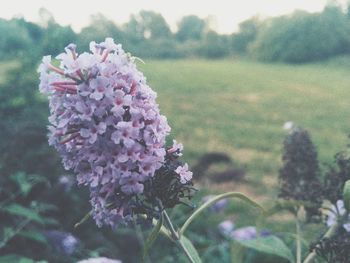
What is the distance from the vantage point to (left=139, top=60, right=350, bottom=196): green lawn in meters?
7.77

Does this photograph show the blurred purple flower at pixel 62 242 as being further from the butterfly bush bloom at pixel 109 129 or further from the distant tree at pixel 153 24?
the distant tree at pixel 153 24

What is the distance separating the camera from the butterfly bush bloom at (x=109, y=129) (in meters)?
1.20

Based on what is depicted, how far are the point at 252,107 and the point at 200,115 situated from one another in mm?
1567

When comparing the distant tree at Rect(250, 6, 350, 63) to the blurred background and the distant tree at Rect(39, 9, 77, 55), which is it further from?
the distant tree at Rect(39, 9, 77, 55)

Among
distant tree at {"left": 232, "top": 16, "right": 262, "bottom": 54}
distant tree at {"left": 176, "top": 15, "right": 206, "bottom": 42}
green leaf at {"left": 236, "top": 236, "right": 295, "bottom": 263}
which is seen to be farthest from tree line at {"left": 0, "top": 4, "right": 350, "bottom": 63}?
green leaf at {"left": 236, "top": 236, "right": 295, "bottom": 263}

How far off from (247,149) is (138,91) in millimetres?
6668

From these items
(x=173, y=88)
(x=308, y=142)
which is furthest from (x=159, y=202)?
(x=173, y=88)

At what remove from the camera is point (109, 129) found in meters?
1.21

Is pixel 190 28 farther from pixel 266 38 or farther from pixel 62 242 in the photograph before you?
pixel 62 242

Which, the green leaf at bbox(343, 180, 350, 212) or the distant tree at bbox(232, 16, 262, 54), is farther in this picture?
the distant tree at bbox(232, 16, 262, 54)

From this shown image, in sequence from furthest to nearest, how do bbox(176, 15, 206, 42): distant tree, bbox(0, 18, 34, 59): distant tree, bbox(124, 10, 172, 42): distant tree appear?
bbox(176, 15, 206, 42): distant tree, bbox(124, 10, 172, 42): distant tree, bbox(0, 18, 34, 59): distant tree

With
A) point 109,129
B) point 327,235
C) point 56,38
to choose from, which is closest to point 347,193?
point 327,235

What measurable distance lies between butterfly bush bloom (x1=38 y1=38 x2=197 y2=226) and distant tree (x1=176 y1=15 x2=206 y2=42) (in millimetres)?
29418

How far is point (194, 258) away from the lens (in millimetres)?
1509
